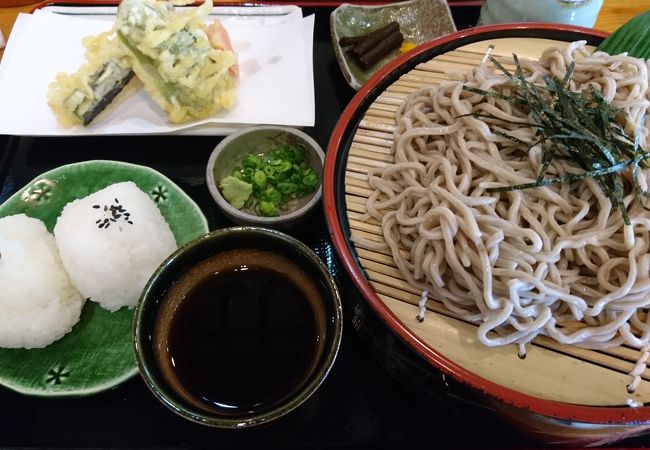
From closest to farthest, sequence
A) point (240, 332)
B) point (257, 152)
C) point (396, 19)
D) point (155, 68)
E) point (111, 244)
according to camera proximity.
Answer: point (240, 332)
point (111, 244)
point (257, 152)
point (155, 68)
point (396, 19)

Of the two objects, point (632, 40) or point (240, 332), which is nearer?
point (240, 332)

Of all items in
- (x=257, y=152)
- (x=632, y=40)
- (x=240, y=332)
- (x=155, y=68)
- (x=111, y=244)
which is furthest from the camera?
(x=155, y=68)

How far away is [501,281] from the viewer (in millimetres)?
1376

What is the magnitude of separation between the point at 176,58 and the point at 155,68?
0.12 metres

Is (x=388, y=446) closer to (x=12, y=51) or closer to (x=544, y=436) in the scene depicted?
(x=544, y=436)

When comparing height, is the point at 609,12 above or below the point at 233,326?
above

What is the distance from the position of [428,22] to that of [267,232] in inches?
70.5

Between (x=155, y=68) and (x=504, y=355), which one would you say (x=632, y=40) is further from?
(x=155, y=68)

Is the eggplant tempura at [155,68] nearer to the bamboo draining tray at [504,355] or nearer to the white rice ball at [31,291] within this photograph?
the white rice ball at [31,291]

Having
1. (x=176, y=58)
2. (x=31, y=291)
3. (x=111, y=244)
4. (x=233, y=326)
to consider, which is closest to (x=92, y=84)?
(x=176, y=58)

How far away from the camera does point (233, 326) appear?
1.57m

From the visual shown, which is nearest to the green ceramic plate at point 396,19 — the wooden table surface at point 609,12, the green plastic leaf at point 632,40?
the wooden table surface at point 609,12

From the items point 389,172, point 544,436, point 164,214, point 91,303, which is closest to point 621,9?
point 389,172

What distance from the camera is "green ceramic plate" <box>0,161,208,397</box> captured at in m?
1.55
